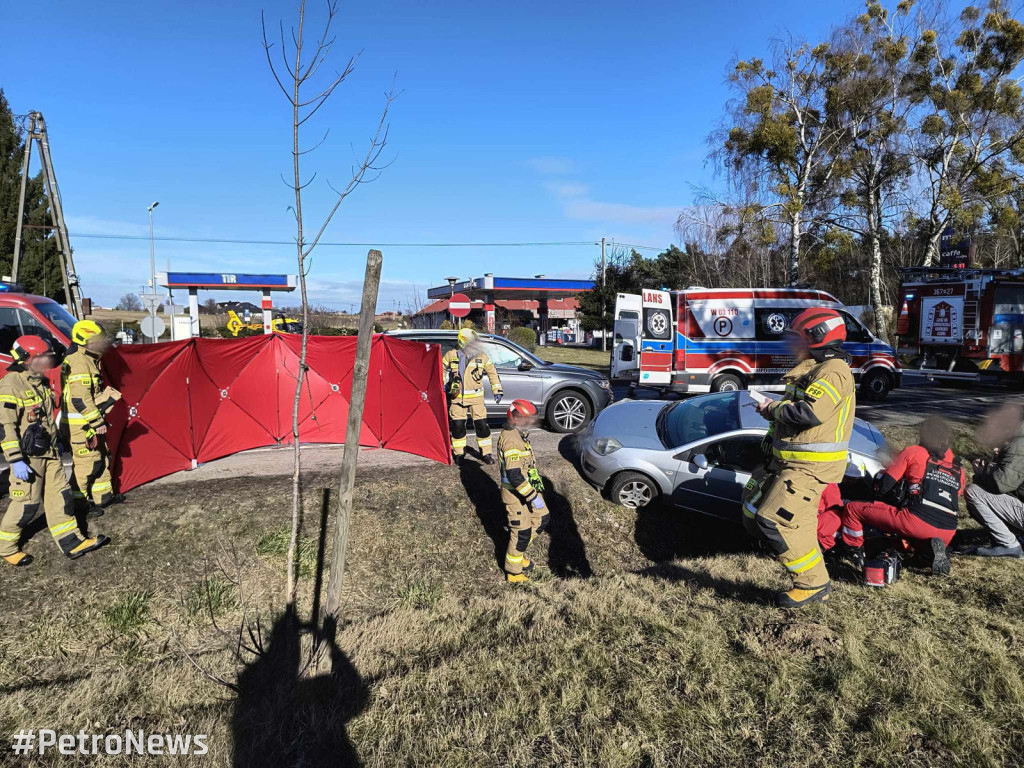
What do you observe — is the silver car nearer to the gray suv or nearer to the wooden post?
the gray suv

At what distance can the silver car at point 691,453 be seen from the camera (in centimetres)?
611

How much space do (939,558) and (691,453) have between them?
244 cm

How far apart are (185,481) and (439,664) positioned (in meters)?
4.40

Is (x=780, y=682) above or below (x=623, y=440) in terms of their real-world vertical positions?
below

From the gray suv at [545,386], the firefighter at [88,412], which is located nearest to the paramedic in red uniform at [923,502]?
the gray suv at [545,386]

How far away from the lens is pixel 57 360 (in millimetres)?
4980

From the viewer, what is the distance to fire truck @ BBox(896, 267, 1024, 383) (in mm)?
13578

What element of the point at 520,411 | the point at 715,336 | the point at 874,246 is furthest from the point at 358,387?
the point at 874,246

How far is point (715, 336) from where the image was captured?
12023 millimetres

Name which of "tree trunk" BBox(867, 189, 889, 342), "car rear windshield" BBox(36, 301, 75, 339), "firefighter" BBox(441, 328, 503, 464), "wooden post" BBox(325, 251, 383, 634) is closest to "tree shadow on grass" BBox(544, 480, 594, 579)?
"firefighter" BBox(441, 328, 503, 464)

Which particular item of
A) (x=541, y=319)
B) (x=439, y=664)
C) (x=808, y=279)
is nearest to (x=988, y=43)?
(x=808, y=279)

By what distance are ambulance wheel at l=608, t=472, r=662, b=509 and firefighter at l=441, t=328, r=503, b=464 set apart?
5.63 feet

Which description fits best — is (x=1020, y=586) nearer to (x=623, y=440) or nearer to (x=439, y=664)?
(x=623, y=440)

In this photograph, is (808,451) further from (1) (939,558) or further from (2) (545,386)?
(2) (545,386)
